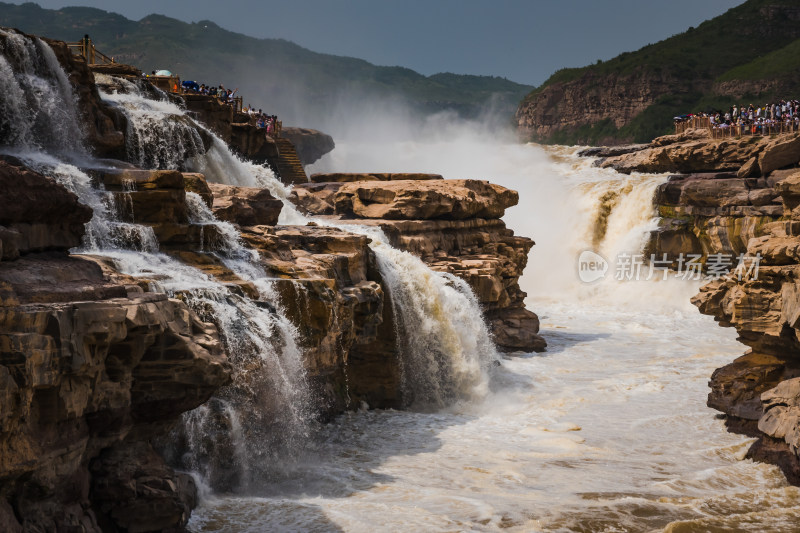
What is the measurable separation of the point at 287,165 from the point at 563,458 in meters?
17.7

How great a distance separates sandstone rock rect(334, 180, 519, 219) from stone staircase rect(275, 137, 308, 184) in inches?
228

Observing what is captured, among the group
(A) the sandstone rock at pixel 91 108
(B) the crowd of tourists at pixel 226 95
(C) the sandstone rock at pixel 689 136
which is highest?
(C) the sandstone rock at pixel 689 136

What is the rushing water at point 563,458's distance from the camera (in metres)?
10.3

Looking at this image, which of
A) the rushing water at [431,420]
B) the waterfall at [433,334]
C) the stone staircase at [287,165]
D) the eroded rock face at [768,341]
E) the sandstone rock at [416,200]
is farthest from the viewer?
the stone staircase at [287,165]

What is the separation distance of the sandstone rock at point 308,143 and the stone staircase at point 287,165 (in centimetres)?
1649

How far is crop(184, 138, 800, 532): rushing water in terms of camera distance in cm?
1027

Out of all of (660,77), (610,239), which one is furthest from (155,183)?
(660,77)

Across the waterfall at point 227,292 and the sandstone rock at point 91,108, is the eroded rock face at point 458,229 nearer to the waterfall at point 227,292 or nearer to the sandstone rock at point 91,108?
the waterfall at point 227,292

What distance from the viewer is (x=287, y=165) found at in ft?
94.5

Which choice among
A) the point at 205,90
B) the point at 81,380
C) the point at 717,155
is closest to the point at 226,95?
the point at 205,90

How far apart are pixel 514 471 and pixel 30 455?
22.3ft

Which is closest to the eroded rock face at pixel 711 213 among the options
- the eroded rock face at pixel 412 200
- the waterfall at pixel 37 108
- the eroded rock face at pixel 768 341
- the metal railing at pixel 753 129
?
the metal railing at pixel 753 129

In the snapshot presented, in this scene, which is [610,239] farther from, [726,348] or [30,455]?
[30,455]

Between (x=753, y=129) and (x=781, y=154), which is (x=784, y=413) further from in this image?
(x=753, y=129)
